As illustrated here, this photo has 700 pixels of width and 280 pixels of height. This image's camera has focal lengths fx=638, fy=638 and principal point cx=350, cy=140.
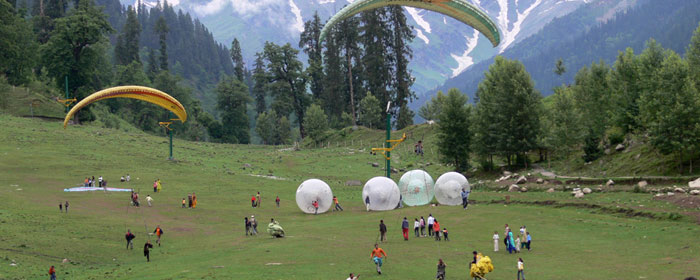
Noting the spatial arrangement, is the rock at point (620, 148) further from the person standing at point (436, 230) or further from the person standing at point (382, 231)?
the person standing at point (382, 231)

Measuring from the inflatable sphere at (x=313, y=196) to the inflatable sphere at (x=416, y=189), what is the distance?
5.56 metres

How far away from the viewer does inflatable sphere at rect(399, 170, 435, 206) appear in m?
46.6

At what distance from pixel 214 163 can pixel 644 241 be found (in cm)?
5700

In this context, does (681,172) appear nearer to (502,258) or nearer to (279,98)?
(502,258)

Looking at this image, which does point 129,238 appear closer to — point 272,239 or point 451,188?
point 272,239

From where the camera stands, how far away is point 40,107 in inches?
3826

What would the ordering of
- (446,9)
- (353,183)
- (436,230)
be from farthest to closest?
(353,183)
(446,9)
(436,230)

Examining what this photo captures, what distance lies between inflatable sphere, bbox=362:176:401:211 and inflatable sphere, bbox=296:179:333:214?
10.7 ft

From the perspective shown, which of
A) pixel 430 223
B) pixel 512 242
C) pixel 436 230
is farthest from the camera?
pixel 430 223

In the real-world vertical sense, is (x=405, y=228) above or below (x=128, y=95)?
below

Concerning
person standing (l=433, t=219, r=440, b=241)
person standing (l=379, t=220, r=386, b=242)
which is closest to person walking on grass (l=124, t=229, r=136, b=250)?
person standing (l=379, t=220, r=386, b=242)

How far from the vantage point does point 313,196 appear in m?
46.2

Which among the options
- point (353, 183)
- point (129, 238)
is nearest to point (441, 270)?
point (129, 238)

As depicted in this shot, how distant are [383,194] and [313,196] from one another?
5146 millimetres
